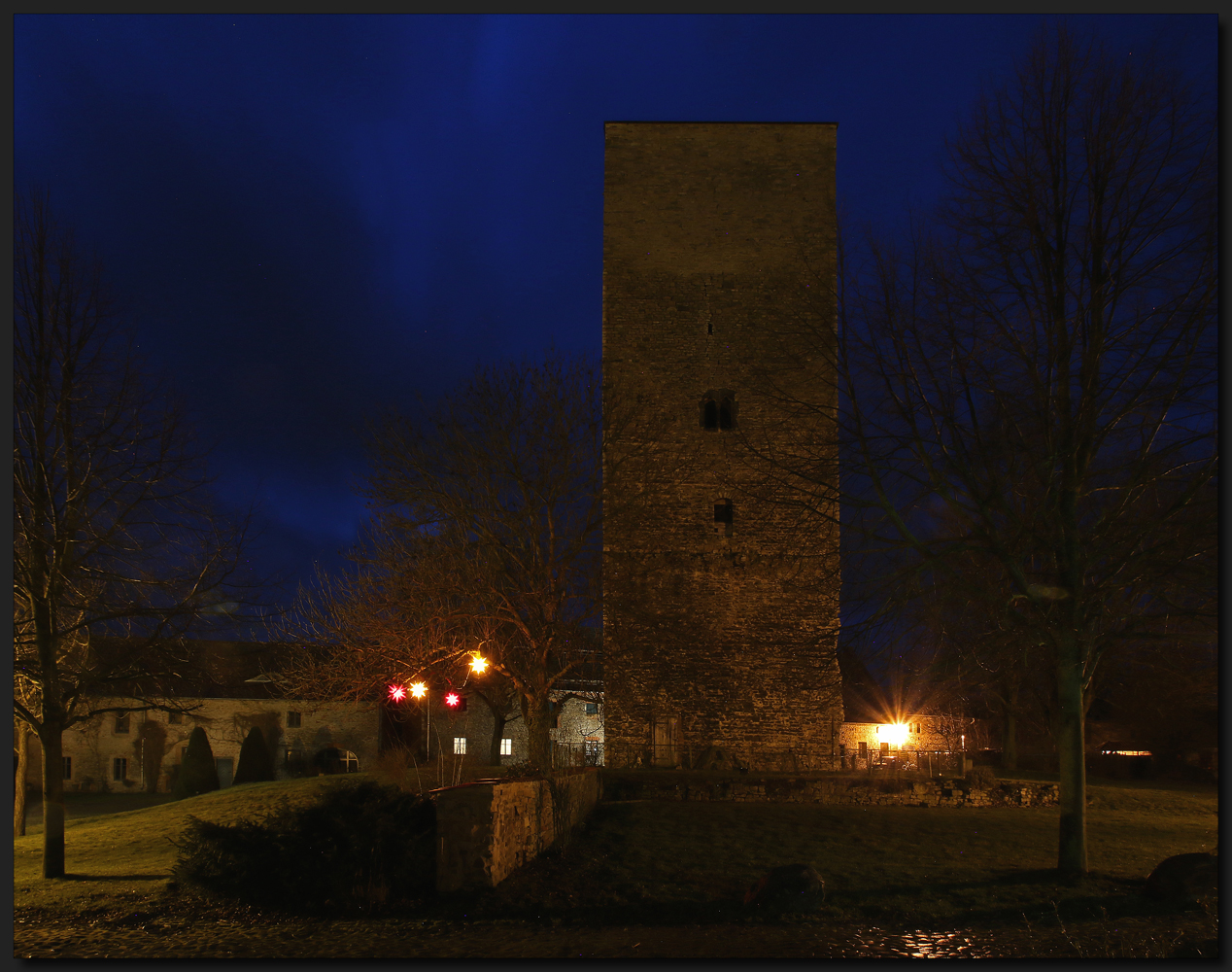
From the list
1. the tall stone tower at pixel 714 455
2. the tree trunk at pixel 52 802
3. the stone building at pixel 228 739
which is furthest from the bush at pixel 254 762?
the tree trunk at pixel 52 802

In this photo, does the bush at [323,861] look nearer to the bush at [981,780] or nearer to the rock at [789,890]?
the rock at [789,890]

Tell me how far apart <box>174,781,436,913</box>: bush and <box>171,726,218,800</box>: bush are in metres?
22.4

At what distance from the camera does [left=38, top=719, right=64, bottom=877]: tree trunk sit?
10.8m

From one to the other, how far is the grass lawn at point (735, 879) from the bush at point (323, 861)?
259 millimetres

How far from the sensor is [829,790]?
1605cm

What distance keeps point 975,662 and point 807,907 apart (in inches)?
135

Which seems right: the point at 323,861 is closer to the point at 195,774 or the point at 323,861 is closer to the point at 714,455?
the point at 714,455

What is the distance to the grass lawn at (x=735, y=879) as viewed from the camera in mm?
7746

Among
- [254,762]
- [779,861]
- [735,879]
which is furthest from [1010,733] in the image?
[254,762]

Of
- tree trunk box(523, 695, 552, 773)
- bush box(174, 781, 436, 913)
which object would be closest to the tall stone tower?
tree trunk box(523, 695, 552, 773)

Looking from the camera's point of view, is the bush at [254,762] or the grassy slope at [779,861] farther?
the bush at [254,762]

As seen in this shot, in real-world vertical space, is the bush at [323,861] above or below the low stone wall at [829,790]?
above

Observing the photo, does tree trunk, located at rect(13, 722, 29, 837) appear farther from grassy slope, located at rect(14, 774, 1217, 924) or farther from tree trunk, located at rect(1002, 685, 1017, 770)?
tree trunk, located at rect(1002, 685, 1017, 770)

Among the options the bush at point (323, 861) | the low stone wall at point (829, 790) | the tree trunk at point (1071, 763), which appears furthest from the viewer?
the low stone wall at point (829, 790)
